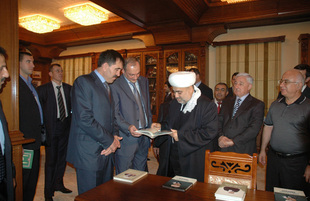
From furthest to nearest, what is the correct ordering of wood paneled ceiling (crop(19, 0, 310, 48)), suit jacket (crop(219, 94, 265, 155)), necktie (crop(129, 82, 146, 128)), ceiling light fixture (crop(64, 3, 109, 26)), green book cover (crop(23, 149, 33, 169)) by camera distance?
ceiling light fixture (crop(64, 3, 109, 26)) < wood paneled ceiling (crop(19, 0, 310, 48)) < necktie (crop(129, 82, 146, 128)) < suit jacket (crop(219, 94, 265, 155)) < green book cover (crop(23, 149, 33, 169))

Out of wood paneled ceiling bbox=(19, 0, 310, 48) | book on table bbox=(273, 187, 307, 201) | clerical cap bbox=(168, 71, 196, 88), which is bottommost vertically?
book on table bbox=(273, 187, 307, 201)

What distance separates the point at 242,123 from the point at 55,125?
2480 mm

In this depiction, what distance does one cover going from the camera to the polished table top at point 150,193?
1.36 metres

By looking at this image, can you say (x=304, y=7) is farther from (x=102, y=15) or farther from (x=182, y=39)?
(x=102, y=15)

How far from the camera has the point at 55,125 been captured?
335cm

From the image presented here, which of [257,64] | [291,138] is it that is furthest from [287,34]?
[291,138]

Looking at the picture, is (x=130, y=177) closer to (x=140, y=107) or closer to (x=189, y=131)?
(x=189, y=131)

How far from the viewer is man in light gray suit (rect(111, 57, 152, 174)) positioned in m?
2.70

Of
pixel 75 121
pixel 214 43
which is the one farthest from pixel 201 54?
pixel 75 121

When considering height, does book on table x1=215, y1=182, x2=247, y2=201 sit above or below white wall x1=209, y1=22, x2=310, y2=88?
below

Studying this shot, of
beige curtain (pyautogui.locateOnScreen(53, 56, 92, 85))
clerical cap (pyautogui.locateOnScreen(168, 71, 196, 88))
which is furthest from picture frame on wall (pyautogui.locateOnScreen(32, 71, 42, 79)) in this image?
clerical cap (pyautogui.locateOnScreen(168, 71, 196, 88))

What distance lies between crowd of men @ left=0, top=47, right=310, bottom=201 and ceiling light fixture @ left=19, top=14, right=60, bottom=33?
470cm

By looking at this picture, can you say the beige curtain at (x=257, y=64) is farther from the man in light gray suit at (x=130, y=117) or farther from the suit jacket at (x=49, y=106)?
the suit jacket at (x=49, y=106)

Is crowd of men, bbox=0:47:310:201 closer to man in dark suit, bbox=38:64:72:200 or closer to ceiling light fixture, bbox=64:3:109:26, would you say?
man in dark suit, bbox=38:64:72:200
